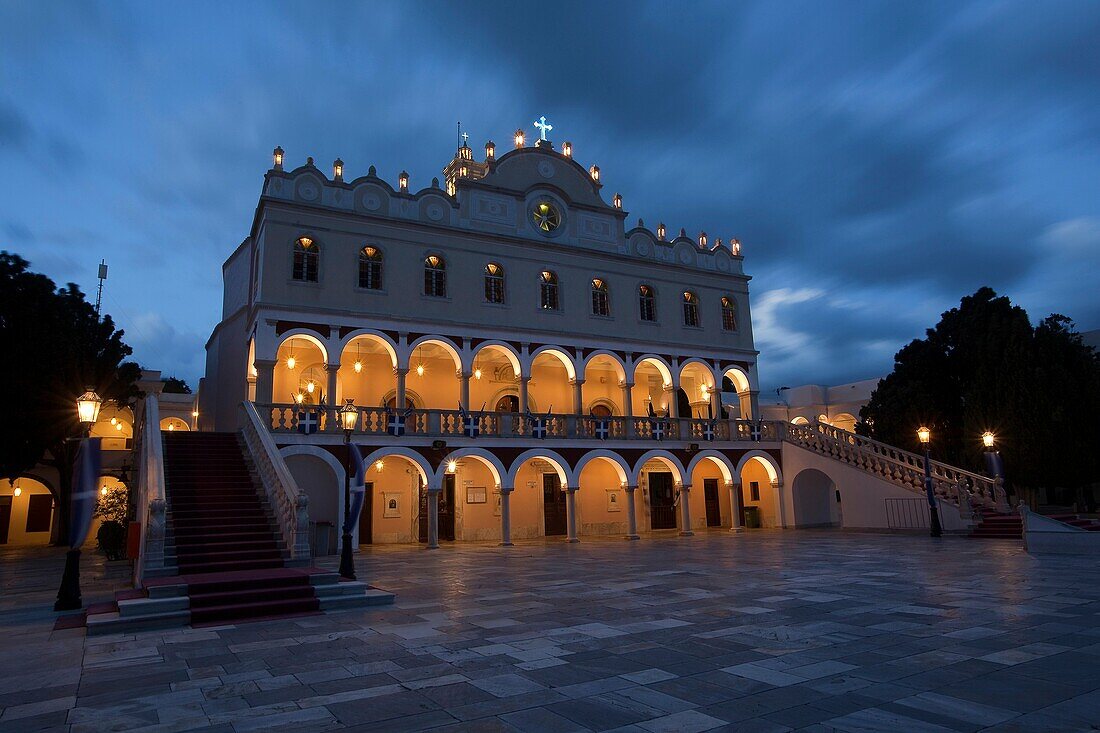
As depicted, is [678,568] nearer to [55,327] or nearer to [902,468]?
[902,468]

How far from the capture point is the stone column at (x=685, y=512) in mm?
25344

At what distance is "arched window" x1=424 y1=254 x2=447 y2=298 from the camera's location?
23875mm

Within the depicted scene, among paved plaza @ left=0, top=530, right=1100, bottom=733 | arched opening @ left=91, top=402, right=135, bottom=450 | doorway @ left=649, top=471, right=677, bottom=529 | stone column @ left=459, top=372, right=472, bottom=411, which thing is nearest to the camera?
paved plaza @ left=0, top=530, right=1100, bottom=733

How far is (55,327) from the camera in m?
22.9

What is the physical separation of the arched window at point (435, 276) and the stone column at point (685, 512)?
11.7m

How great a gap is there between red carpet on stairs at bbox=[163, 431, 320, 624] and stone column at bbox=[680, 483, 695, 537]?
15633mm

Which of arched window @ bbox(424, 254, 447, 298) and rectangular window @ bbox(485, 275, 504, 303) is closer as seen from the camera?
arched window @ bbox(424, 254, 447, 298)

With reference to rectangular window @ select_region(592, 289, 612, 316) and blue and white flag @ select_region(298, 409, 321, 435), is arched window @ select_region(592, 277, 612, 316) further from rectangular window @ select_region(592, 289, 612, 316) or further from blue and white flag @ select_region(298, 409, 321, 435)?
blue and white flag @ select_region(298, 409, 321, 435)

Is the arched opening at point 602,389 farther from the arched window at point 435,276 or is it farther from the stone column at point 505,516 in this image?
the arched window at point 435,276

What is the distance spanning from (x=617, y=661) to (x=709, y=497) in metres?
24.9

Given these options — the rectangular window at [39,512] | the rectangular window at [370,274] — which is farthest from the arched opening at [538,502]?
the rectangular window at [39,512]

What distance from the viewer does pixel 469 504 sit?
2527 cm

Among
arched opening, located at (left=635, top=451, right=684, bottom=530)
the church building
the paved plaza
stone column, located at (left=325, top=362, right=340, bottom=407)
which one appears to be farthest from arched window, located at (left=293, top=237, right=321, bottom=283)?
arched opening, located at (left=635, top=451, right=684, bottom=530)

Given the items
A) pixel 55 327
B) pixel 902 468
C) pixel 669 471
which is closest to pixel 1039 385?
pixel 902 468
